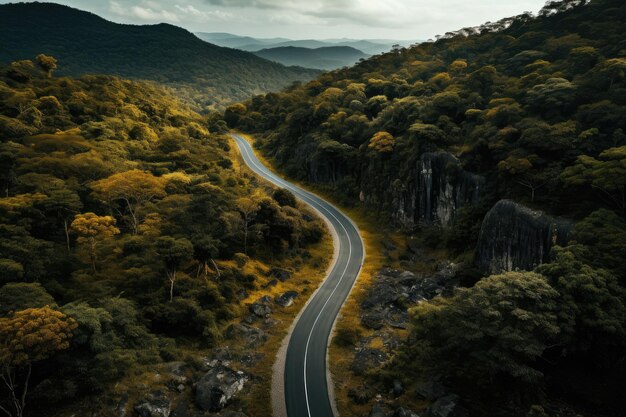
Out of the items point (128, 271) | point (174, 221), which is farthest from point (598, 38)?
point (128, 271)

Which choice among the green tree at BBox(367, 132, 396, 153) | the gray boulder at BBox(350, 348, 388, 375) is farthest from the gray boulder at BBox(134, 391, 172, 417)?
the green tree at BBox(367, 132, 396, 153)

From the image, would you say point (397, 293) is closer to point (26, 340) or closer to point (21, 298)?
point (26, 340)

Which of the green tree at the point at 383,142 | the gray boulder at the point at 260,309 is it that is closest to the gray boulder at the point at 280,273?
the gray boulder at the point at 260,309

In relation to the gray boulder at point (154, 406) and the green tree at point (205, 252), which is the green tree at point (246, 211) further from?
the gray boulder at point (154, 406)

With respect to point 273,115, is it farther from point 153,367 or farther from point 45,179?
point 153,367

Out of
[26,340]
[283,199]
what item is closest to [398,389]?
[26,340]

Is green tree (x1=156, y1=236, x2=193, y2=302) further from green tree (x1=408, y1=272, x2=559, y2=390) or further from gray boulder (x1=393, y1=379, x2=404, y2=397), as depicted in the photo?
green tree (x1=408, y1=272, x2=559, y2=390)
